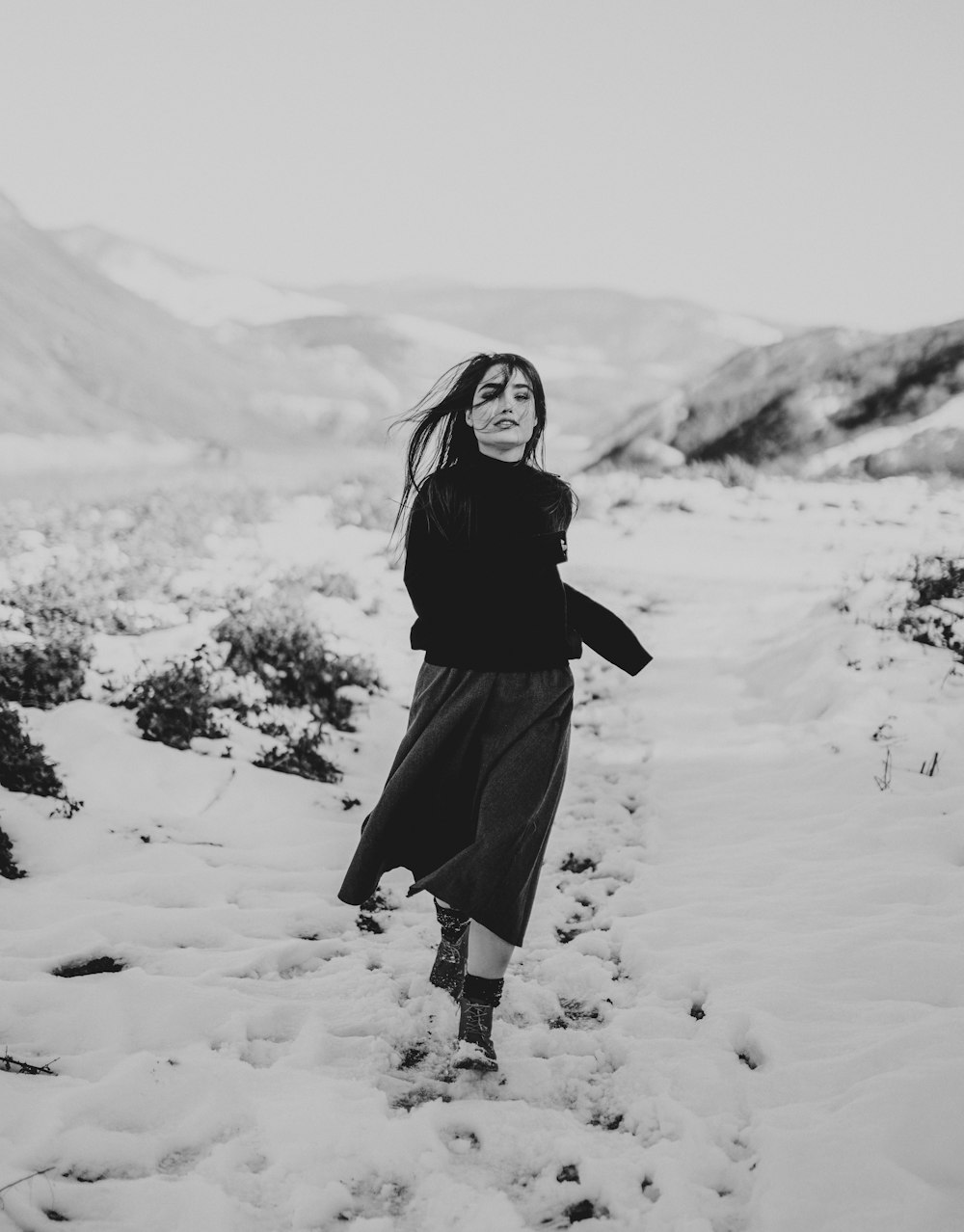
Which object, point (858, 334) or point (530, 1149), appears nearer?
point (530, 1149)

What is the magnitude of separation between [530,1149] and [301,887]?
1703 millimetres

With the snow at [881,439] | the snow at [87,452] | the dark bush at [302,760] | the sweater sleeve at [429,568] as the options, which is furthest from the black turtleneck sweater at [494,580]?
the snow at [881,439]

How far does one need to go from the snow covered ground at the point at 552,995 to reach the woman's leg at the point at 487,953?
0.32 metres

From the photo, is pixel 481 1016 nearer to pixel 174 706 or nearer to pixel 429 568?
pixel 429 568

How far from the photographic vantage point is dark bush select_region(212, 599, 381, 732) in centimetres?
573

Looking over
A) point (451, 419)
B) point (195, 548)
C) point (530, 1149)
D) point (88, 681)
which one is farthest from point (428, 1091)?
point (195, 548)

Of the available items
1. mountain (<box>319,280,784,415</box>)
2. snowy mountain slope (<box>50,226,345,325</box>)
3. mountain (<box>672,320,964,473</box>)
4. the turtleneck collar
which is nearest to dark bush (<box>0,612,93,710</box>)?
the turtleneck collar

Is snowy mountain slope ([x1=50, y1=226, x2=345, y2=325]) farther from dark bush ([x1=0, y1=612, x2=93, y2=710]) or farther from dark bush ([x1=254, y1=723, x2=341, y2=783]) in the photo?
dark bush ([x1=254, y1=723, x2=341, y2=783])

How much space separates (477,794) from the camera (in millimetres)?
2812

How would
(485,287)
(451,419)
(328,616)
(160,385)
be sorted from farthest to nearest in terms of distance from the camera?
(485,287) < (160,385) < (328,616) < (451,419)

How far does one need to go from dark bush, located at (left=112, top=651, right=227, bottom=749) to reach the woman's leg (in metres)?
A: 2.64

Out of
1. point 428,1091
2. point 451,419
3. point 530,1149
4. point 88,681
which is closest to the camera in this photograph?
point 530,1149

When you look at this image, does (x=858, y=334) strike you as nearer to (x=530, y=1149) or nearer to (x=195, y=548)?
(x=195, y=548)

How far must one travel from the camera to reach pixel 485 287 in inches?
1967
